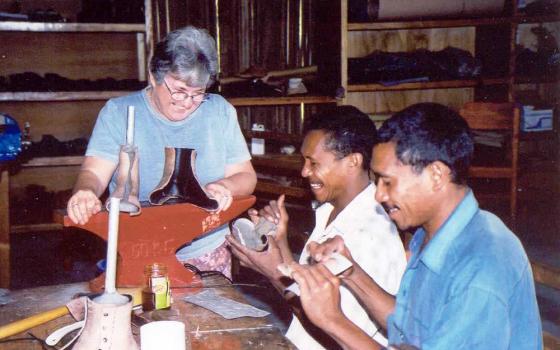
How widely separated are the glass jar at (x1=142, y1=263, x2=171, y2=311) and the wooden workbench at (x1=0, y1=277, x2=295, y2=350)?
4cm

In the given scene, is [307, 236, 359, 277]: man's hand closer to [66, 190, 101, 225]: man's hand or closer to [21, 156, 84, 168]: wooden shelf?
[66, 190, 101, 225]: man's hand

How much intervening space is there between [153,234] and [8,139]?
7.41 ft

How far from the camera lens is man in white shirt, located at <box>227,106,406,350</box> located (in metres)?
1.92

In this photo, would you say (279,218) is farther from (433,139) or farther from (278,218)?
(433,139)

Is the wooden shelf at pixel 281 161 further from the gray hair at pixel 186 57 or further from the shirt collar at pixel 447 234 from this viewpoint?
the shirt collar at pixel 447 234

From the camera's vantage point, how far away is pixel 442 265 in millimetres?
1493

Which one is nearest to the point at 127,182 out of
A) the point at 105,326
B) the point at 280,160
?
the point at 105,326

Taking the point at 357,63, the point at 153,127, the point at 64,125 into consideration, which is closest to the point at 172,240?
the point at 153,127

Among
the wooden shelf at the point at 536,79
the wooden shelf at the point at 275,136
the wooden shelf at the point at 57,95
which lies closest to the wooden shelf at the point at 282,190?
the wooden shelf at the point at 275,136

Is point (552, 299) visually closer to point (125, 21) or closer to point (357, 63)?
point (357, 63)

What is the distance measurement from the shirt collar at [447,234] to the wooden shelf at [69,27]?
3622 millimetres

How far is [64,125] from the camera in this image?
17.0 feet

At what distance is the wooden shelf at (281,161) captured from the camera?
418cm

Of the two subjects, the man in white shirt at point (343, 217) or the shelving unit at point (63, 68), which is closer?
the man in white shirt at point (343, 217)
